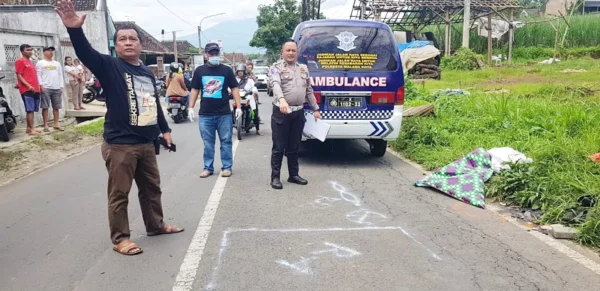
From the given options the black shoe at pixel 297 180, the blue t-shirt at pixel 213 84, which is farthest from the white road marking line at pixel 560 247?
the blue t-shirt at pixel 213 84

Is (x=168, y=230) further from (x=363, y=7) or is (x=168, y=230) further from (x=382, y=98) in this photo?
(x=363, y=7)

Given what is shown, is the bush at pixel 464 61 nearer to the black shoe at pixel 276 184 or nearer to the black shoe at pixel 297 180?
the black shoe at pixel 297 180

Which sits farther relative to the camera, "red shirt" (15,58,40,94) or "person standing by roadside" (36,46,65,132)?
"person standing by roadside" (36,46,65,132)

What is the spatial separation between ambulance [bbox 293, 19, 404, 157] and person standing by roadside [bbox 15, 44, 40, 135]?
582cm

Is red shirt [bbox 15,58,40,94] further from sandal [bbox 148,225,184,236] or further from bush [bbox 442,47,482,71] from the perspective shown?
bush [bbox 442,47,482,71]

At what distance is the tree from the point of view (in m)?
45.6

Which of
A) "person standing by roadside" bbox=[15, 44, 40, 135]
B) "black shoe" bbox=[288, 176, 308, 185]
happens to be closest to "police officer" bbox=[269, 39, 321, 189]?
"black shoe" bbox=[288, 176, 308, 185]

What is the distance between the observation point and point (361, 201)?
5637 mm

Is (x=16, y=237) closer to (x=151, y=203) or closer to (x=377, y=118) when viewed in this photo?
(x=151, y=203)

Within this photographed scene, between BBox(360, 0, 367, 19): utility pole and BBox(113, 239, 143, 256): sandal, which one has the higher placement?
BBox(360, 0, 367, 19): utility pole

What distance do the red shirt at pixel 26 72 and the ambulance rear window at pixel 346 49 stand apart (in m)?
5.86

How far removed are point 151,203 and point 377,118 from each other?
3764 mm

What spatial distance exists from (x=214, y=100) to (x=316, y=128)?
1.44 m

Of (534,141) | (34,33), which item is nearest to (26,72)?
(34,33)
